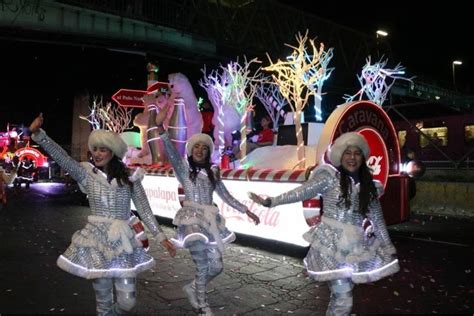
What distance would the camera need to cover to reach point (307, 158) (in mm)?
9055

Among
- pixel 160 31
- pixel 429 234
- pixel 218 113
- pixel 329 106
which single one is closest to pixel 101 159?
pixel 429 234

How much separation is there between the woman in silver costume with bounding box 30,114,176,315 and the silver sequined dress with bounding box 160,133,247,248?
2.30ft

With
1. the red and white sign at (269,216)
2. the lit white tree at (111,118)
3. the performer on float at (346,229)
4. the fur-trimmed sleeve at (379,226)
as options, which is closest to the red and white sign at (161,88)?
the red and white sign at (269,216)

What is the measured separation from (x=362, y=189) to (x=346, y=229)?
0.36 metres

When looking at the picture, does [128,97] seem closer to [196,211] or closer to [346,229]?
[196,211]

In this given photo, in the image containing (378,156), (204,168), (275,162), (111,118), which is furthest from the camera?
(111,118)

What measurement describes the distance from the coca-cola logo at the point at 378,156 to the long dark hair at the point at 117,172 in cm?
496

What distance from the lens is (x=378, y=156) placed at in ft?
25.9

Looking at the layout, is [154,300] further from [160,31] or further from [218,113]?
[160,31]

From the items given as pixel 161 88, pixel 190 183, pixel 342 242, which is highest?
pixel 161 88

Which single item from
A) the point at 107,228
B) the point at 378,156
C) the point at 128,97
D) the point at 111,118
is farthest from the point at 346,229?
the point at 111,118

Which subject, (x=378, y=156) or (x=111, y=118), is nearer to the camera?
(x=378, y=156)

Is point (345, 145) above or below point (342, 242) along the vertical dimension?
above

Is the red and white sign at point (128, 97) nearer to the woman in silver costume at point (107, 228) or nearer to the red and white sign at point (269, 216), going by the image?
the red and white sign at point (269, 216)
